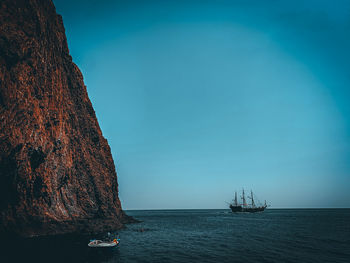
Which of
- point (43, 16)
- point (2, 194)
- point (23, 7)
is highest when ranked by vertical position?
point (43, 16)

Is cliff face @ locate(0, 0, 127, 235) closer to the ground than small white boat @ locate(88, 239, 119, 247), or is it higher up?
higher up

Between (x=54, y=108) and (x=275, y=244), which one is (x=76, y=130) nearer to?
(x=54, y=108)

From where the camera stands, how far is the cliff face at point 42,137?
37812 millimetres

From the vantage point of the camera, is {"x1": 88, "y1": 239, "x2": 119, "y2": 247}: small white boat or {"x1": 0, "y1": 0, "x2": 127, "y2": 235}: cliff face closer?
{"x1": 88, "y1": 239, "x2": 119, "y2": 247}: small white boat

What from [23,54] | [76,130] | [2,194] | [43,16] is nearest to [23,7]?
[43,16]

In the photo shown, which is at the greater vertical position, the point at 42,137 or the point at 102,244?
the point at 42,137

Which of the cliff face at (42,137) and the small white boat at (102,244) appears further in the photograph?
the cliff face at (42,137)

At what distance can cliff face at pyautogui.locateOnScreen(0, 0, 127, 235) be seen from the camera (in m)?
37.8

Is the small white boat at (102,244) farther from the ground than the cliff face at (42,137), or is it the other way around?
the cliff face at (42,137)

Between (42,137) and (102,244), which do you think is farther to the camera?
(42,137)

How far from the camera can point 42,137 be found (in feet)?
141

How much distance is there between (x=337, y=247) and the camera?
33.4 meters

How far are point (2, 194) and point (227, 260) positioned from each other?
133 feet

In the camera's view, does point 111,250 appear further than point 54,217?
No
